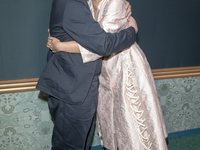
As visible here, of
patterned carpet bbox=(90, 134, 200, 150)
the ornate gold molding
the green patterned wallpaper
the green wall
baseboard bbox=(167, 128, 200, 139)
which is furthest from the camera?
baseboard bbox=(167, 128, 200, 139)

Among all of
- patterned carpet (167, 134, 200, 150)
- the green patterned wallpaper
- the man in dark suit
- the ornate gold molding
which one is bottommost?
patterned carpet (167, 134, 200, 150)

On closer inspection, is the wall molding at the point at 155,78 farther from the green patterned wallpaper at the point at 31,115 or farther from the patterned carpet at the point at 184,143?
the patterned carpet at the point at 184,143

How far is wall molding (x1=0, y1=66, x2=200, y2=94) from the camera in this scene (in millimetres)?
1236

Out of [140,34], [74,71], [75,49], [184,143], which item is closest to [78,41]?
[75,49]

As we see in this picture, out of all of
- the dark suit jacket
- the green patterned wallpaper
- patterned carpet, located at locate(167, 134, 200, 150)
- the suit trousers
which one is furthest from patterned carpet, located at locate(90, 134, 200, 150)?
the dark suit jacket

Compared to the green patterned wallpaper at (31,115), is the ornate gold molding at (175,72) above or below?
above

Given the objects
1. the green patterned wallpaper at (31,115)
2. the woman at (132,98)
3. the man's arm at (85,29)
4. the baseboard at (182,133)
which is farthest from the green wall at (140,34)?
the baseboard at (182,133)

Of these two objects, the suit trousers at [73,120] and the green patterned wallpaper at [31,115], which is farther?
the green patterned wallpaper at [31,115]

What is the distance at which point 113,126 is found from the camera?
1.14 metres

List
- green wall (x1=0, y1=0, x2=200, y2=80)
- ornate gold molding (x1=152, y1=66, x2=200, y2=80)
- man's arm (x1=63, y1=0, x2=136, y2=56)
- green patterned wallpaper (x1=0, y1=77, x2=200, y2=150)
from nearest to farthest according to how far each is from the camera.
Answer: man's arm (x1=63, y1=0, x2=136, y2=56), green wall (x1=0, y1=0, x2=200, y2=80), green patterned wallpaper (x1=0, y1=77, x2=200, y2=150), ornate gold molding (x1=152, y1=66, x2=200, y2=80)

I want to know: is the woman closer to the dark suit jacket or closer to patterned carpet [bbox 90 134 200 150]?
the dark suit jacket

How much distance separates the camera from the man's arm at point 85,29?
2.72 feet

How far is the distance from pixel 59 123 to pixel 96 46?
482 millimetres

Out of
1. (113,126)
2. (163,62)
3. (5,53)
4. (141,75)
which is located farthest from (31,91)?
(163,62)
